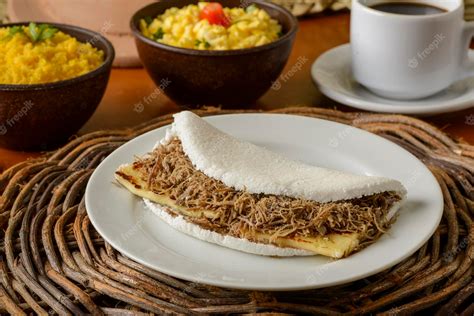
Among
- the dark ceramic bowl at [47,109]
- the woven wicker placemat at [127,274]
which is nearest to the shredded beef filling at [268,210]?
the woven wicker placemat at [127,274]

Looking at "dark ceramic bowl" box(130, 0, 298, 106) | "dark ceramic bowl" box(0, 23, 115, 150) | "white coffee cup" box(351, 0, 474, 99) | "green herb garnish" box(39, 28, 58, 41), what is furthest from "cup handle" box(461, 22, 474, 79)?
"green herb garnish" box(39, 28, 58, 41)

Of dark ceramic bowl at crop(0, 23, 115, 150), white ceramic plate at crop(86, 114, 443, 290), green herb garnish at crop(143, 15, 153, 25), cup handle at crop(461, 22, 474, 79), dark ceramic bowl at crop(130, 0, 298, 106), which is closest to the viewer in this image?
white ceramic plate at crop(86, 114, 443, 290)

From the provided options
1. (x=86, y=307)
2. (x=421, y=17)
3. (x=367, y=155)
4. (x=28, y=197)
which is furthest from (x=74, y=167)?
(x=421, y=17)

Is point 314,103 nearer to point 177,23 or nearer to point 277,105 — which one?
point 277,105
